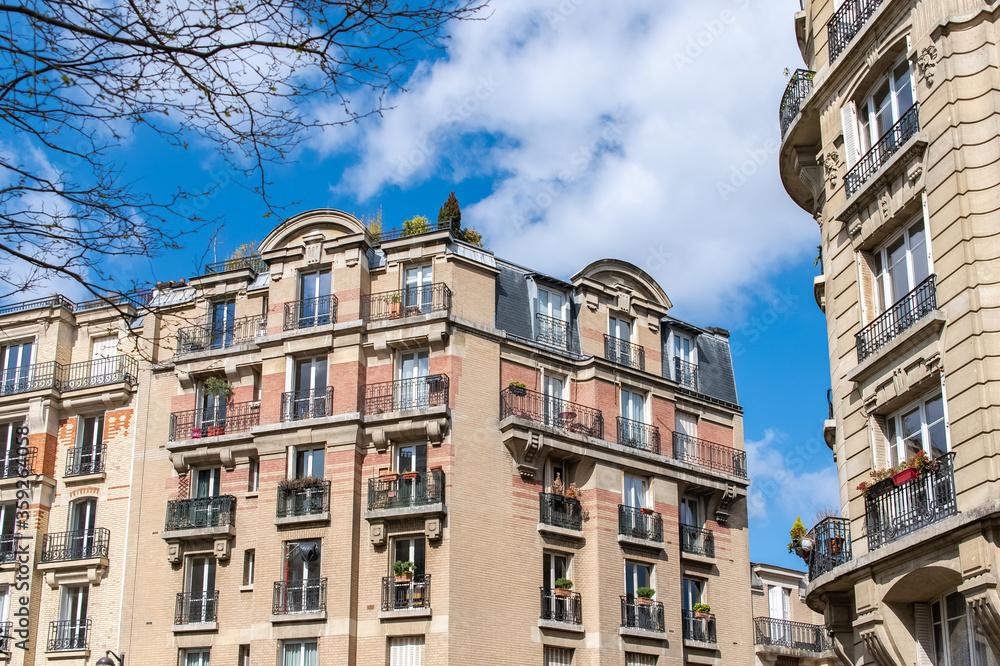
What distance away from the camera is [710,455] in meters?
40.0

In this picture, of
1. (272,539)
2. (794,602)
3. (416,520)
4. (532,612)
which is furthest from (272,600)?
(794,602)

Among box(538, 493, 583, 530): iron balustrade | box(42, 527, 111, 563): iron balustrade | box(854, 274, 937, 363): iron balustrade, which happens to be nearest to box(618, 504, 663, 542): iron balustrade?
box(538, 493, 583, 530): iron balustrade

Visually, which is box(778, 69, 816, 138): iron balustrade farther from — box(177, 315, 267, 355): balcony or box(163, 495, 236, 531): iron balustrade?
box(163, 495, 236, 531): iron balustrade

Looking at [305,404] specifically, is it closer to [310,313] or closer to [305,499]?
[310,313]

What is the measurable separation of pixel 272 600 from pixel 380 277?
10462 mm

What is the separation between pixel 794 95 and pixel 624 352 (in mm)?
16383

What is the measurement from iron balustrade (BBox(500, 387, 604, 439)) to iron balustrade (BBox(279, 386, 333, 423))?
540 cm

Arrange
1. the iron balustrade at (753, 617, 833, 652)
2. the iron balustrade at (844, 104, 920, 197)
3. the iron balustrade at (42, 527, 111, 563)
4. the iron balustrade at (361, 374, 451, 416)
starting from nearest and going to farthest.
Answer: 1. the iron balustrade at (844, 104, 920, 197)
2. the iron balustrade at (361, 374, 451, 416)
3. the iron balustrade at (42, 527, 111, 563)
4. the iron balustrade at (753, 617, 833, 652)

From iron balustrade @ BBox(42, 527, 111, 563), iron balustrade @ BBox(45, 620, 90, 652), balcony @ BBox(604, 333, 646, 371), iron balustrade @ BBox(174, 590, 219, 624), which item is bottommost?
iron balustrade @ BBox(45, 620, 90, 652)

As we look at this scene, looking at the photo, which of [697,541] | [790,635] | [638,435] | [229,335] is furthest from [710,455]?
[229,335]

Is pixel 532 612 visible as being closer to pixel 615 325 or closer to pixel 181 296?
pixel 615 325

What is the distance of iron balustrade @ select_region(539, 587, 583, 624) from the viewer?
33.9 meters

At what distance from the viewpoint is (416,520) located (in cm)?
3306

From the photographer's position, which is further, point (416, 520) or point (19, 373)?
point (19, 373)
